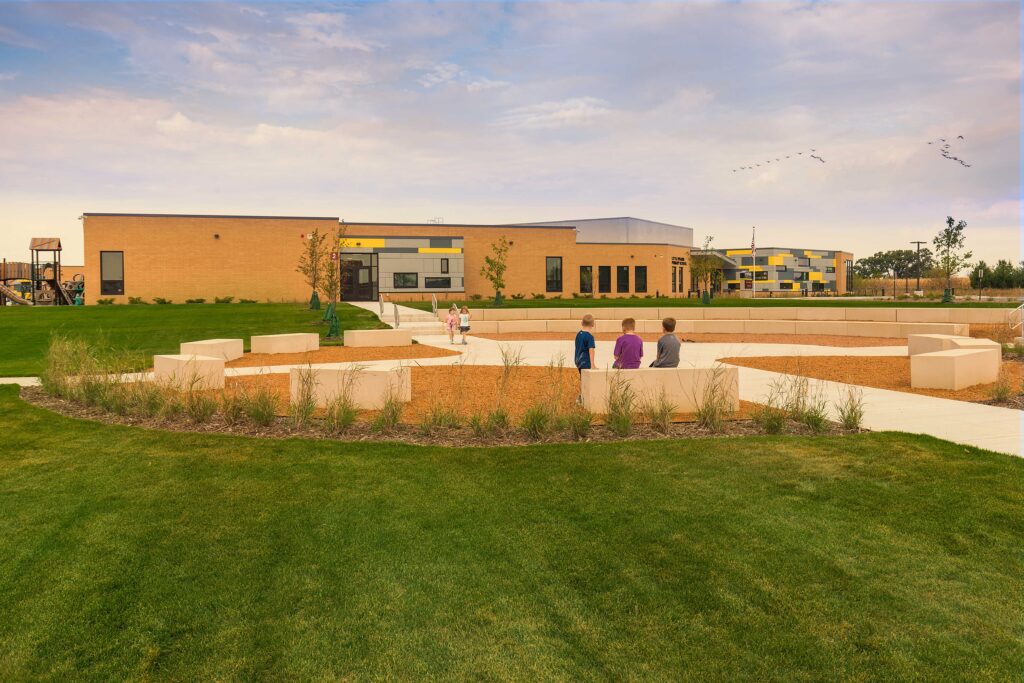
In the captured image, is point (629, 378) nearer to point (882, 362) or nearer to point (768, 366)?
point (768, 366)

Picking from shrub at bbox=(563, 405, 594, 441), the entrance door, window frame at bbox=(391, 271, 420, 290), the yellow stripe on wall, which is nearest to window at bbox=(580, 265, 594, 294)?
the yellow stripe on wall

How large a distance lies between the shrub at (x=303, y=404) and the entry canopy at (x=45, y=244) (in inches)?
1987

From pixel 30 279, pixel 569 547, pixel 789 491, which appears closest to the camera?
pixel 569 547

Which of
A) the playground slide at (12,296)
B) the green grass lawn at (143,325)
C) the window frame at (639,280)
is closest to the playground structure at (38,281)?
the playground slide at (12,296)

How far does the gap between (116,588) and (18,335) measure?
84.3 feet

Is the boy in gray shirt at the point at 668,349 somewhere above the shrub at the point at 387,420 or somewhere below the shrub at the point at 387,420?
above

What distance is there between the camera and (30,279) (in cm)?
5147

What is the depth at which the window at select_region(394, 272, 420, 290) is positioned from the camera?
57219mm

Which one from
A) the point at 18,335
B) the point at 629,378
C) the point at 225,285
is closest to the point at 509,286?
the point at 225,285

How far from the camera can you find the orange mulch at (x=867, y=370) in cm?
1341

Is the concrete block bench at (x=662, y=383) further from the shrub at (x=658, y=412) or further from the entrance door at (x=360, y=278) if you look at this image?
the entrance door at (x=360, y=278)

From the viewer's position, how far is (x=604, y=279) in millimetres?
67688

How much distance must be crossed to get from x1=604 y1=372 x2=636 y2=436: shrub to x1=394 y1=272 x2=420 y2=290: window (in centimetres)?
4775

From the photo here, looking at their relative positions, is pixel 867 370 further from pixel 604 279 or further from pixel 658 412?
pixel 604 279
